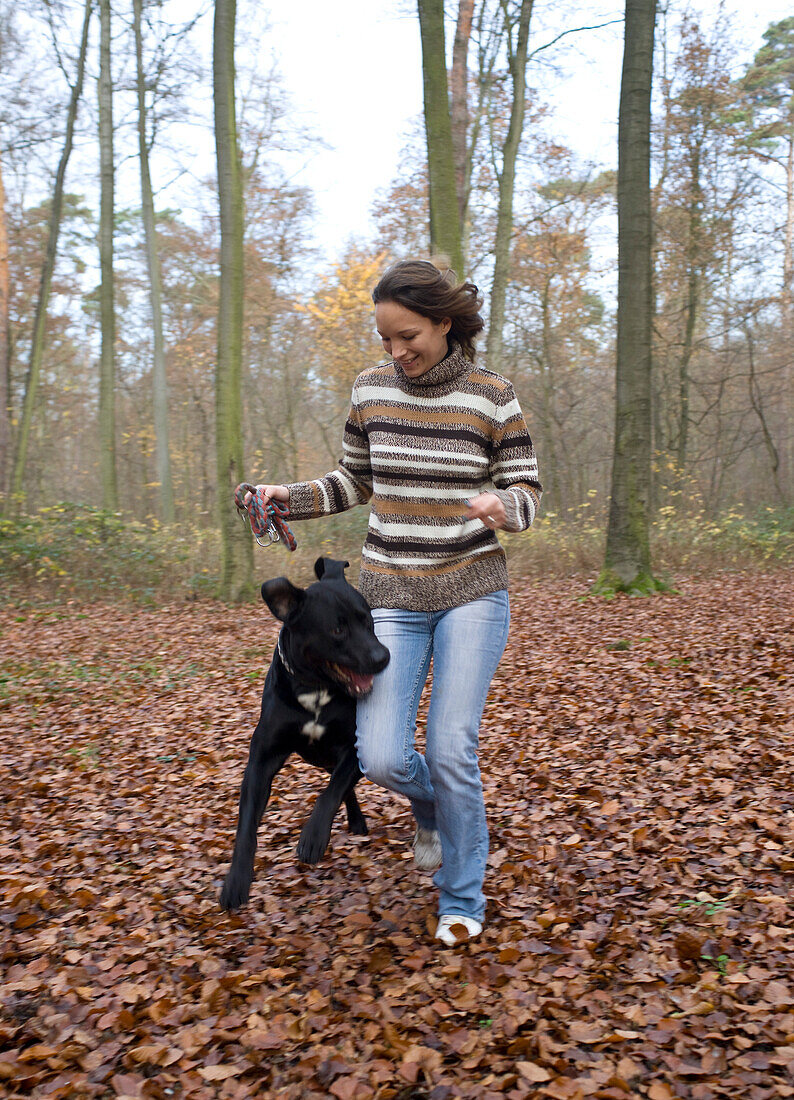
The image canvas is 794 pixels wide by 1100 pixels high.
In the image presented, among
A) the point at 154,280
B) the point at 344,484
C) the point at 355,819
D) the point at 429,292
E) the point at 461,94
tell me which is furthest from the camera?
the point at 154,280

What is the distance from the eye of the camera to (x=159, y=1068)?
254cm

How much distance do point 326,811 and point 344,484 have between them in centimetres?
121

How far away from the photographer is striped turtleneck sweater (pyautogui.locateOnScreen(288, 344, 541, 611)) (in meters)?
2.88

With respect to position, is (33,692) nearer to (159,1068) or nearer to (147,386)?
(159,1068)

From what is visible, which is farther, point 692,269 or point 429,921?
point 692,269

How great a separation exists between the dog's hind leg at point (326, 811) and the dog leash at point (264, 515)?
0.85 m

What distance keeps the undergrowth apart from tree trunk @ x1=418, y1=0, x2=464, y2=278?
4.80m

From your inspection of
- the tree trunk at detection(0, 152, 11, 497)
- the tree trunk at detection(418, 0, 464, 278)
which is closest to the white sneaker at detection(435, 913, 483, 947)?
the tree trunk at detection(418, 0, 464, 278)

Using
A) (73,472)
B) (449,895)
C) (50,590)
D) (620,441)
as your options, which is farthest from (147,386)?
(449,895)

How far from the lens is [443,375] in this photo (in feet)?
9.58

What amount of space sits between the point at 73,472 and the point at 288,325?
8.90 m

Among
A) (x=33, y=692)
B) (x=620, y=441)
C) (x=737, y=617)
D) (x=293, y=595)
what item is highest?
(x=620, y=441)

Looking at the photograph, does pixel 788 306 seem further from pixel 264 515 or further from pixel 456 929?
pixel 456 929

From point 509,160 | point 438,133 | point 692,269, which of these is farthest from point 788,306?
point 438,133
